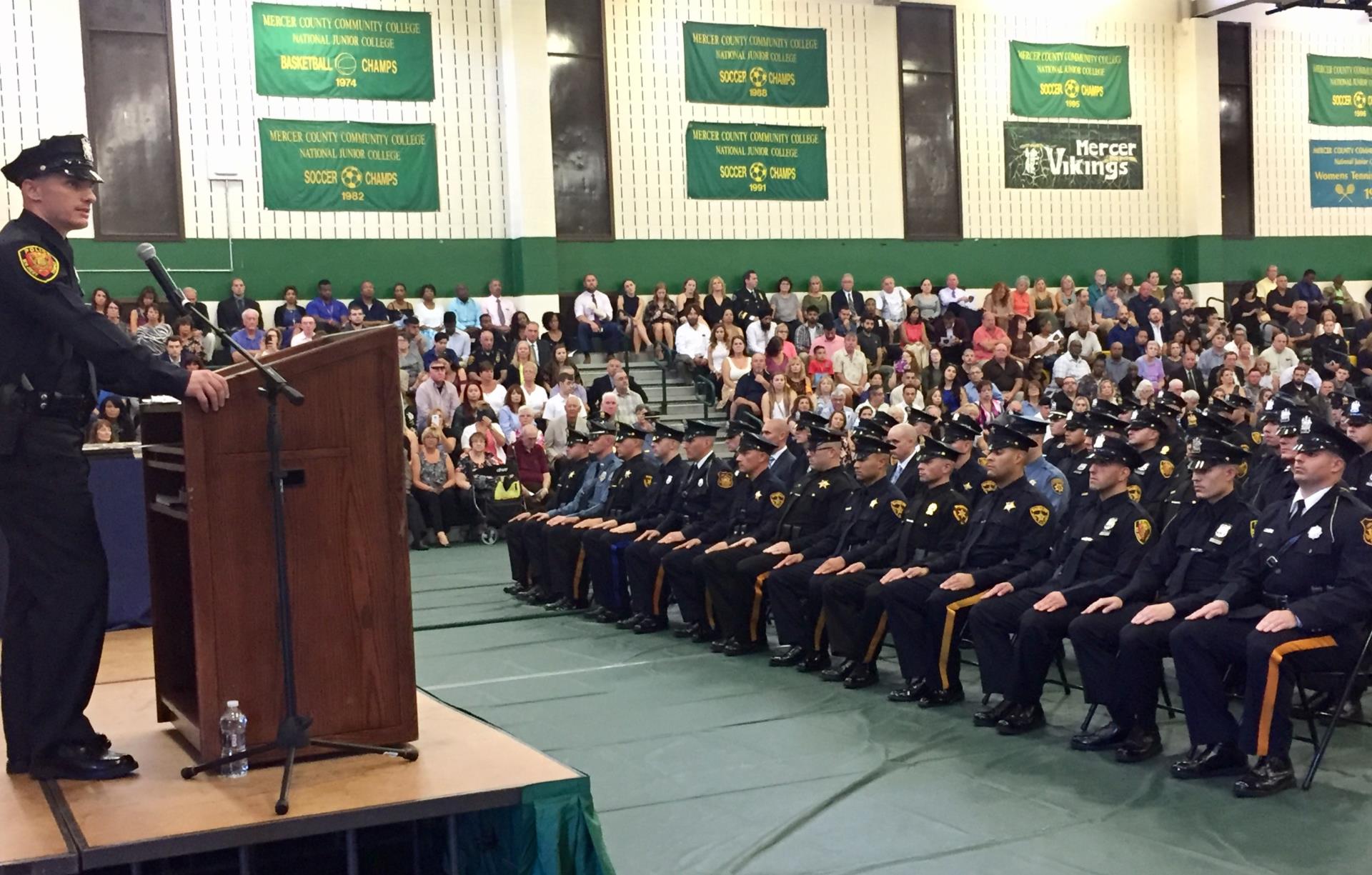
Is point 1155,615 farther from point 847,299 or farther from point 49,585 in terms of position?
point 847,299

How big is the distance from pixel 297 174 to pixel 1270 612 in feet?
48.6

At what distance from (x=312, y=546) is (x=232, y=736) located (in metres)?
0.52

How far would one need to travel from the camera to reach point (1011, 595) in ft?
21.5

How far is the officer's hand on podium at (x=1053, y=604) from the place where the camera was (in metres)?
6.21

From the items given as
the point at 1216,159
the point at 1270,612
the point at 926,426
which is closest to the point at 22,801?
the point at 1270,612

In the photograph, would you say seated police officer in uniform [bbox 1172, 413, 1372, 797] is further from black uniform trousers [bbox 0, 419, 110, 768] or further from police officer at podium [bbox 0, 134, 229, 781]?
black uniform trousers [bbox 0, 419, 110, 768]

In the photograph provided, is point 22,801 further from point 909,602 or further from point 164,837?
point 909,602

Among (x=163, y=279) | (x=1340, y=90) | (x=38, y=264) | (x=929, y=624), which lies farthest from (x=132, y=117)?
(x=1340, y=90)

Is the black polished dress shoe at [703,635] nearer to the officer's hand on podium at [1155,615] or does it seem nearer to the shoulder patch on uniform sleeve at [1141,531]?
the shoulder patch on uniform sleeve at [1141,531]

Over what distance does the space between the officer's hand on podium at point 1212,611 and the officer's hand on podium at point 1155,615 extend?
15 centimetres

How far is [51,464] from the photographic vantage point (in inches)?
141

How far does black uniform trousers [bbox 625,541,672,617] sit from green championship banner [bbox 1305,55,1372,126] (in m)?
19.1

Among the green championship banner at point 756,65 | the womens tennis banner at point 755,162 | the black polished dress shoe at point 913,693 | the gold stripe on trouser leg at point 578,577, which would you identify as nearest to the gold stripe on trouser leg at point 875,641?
the black polished dress shoe at point 913,693

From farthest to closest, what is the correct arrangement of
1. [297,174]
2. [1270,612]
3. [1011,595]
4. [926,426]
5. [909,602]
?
1. [297,174]
2. [926,426]
3. [909,602]
4. [1011,595]
5. [1270,612]
